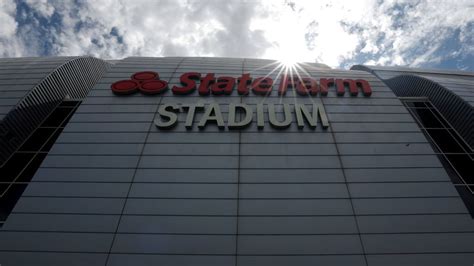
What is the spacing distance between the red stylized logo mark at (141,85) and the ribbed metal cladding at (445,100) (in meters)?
16.7

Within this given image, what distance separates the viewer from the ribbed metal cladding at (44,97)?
582 inches

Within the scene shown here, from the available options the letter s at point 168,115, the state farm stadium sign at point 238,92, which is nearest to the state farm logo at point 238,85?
the state farm stadium sign at point 238,92

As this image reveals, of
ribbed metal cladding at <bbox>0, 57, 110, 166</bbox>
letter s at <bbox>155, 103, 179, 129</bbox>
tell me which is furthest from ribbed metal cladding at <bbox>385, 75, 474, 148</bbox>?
ribbed metal cladding at <bbox>0, 57, 110, 166</bbox>

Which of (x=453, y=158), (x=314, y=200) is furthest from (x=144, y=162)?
(x=453, y=158)

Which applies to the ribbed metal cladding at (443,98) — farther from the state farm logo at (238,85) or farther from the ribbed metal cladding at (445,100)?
the state farm logo at (238,85)

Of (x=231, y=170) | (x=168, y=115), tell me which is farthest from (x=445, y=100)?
(x=168, y=115)

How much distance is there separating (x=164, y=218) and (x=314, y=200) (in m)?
5.71

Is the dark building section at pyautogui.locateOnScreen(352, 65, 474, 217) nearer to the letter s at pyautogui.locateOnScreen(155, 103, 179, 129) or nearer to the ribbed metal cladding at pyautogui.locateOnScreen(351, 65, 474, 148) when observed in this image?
the ribbed metal cladding at pyautogui.locateOnScreen(351, 65, 474, 148)

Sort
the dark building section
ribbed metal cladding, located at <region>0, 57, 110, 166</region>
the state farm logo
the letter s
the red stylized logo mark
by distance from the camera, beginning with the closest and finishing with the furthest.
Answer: the letter s → ribbed metal cladding, located at <region>0, 57, 110, 166</region> → the dark building section → the red stylized logo mark → the state farm logo

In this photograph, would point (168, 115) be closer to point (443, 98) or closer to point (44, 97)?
point (44, 97)

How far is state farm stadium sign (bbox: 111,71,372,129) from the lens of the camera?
14.7 metres

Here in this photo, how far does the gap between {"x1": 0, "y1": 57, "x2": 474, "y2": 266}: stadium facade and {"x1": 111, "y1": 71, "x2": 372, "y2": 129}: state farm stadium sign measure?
0.26 feet

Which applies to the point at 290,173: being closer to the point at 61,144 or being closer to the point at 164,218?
the point at 164,218

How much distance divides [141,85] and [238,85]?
5456 mm
